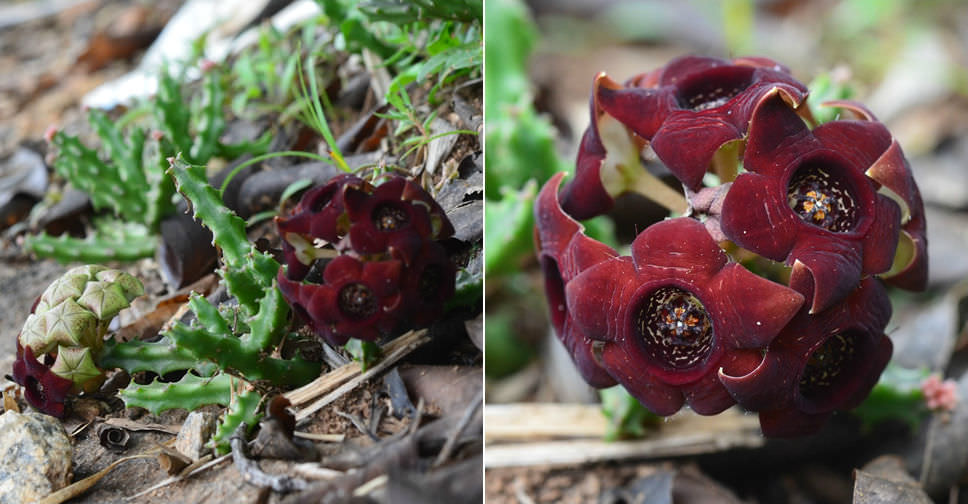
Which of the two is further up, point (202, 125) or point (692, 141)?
point (692, 141)

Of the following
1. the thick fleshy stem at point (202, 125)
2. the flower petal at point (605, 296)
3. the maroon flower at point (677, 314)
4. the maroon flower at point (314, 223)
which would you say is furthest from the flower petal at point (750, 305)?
the thick fleshy stem at point (202, 125)

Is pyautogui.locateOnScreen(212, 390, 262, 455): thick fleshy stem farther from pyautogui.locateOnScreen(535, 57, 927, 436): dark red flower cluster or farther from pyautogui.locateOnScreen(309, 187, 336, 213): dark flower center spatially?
pyautogui.locateOnScreen(535, 57, 927, 436): dark red flower cluster

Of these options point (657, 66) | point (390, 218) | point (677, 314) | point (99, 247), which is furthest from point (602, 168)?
point (657, 66)

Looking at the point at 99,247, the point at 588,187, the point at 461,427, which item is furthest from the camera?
the point at 99,247

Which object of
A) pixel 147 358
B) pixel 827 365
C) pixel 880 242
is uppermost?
pixel 880 242

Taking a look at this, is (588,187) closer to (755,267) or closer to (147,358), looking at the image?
(755,267)

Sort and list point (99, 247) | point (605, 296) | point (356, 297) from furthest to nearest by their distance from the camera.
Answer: point (99, 247) → point (605, 296) → point (356, 297)

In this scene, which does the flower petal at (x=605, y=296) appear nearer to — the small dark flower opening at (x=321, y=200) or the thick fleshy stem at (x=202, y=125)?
the small dark flower opening at (x=321, y=200)

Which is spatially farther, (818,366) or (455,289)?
(818,366)
